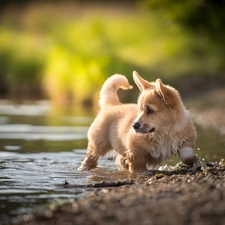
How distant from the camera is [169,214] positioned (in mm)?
5008

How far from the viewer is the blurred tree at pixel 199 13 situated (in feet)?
57.1

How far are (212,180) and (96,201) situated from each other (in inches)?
48.1

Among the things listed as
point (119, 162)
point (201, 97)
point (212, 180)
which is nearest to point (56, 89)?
point (201, 97)

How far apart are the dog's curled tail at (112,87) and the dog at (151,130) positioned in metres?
0.37

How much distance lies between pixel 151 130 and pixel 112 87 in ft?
4.03

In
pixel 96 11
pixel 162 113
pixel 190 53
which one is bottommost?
pixel 162 113

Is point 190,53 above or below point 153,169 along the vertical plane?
above

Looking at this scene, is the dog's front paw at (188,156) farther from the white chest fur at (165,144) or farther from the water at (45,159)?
the water at (45,159)

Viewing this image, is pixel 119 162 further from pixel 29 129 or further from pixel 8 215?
pixel 29 129

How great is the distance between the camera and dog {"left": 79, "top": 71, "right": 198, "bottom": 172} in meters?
7.44

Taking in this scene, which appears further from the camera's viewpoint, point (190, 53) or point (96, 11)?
point (96, 11)

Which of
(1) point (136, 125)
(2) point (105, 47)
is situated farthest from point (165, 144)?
(2) point (105, 47)

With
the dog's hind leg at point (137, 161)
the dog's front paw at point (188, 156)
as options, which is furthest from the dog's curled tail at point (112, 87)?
the dog's front paw at point (188, 156)

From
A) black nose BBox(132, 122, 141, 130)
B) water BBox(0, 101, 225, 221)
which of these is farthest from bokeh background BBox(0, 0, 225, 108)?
black nose BBox(132, 122, 141, 130)
